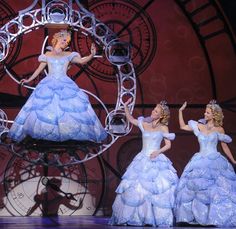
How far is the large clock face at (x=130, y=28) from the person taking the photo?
7.71 m

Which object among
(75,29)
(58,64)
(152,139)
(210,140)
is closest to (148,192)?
(152,139)

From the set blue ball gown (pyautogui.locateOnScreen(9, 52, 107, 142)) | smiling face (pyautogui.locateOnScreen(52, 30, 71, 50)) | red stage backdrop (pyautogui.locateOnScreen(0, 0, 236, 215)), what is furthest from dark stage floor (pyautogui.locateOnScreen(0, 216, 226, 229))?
smiling face (pyautogui.locateOnScreen(52, 30, 71, 50))

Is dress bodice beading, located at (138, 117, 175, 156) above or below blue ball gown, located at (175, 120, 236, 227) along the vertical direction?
above

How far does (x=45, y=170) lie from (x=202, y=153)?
2108 millimetres

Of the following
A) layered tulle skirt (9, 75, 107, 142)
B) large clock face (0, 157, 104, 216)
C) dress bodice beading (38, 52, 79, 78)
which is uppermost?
dress bodice beading (38, 52, 79, 78)

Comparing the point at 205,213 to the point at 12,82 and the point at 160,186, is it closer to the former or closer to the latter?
the point at 160,186

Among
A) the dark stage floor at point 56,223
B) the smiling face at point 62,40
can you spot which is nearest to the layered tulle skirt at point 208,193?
the dark stage floor at point 56,223

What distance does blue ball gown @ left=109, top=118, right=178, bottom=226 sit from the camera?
234 inches

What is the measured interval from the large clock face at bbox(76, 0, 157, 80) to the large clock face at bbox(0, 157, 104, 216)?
135 cm

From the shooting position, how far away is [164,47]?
784cm

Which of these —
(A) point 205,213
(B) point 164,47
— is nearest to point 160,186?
(A) point 205,213

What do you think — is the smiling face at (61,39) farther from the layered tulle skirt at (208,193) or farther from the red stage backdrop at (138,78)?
the layered tulle skirt at (208,193)

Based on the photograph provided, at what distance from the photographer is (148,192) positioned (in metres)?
5.96

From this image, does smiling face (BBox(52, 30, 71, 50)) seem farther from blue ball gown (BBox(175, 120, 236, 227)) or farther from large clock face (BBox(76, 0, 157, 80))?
blue ball gown (BBox(175, 120, 236, 227))
